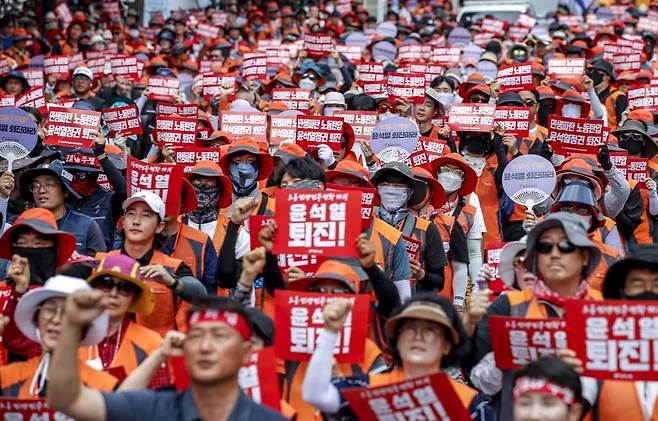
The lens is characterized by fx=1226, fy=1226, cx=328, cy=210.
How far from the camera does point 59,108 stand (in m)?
10.5

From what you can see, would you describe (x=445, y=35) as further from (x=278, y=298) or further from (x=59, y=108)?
(x=278, y=298)

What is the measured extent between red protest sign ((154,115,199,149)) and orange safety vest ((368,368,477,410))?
5685mm

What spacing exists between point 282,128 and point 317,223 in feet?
15.6

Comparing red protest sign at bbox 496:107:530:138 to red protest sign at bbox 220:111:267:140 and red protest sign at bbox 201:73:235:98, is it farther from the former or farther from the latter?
red protest sign at bbox 201:73:235:98

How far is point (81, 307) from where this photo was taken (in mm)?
4473

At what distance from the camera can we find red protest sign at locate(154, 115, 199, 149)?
11.0 m

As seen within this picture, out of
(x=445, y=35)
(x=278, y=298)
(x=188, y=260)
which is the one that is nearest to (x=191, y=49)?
(x=445, y=35)

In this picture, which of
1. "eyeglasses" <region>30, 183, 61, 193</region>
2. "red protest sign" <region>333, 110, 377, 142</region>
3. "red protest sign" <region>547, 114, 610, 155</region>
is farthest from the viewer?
"red protest sign" <region>333, 110, 377, 142</region>

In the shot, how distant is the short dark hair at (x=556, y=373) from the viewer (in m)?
4.91

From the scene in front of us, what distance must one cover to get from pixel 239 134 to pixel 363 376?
568cm

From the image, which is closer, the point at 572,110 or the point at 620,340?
the point at 620,340

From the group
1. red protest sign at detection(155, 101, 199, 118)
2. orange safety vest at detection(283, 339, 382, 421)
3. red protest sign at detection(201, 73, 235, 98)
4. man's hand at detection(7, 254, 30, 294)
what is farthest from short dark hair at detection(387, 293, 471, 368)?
red protest sign at detection(201, 73, 235, 98)

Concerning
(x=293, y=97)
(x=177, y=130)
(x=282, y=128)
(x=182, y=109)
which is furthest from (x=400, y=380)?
(x=293, y=97)

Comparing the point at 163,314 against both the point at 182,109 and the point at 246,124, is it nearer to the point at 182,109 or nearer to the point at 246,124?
the point at 246,124
